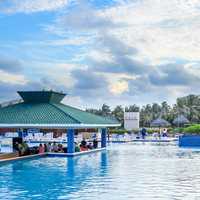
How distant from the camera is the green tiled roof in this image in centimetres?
2886

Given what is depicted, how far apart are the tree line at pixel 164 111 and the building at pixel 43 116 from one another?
51.7 meters

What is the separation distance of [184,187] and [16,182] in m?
5.90

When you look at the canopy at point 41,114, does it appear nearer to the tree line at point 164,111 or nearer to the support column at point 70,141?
the support column at point 70,141

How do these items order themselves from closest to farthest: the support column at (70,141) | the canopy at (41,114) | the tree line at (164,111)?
the canopy at (41,114) < the support column at (70,141) < the tree line at (164,111)

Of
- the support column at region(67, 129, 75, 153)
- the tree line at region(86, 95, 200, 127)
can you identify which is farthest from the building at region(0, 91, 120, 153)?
the tree line at region(86, 95, 200, 127)

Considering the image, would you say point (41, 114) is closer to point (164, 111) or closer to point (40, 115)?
point (40, 115)

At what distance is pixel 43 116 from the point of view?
29.4m

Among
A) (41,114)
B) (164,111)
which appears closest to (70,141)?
(41,114)

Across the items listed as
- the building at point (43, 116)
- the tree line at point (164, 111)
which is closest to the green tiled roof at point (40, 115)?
the building at point (43, 116)

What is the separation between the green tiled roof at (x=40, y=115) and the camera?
2886 cm

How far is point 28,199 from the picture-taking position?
44.7 feet

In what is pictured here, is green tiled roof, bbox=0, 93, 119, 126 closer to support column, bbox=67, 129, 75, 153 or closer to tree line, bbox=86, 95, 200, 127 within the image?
support column, bbox=67, 129, 75, 153

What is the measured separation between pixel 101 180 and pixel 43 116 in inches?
489

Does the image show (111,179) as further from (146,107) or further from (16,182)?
(146,107)
